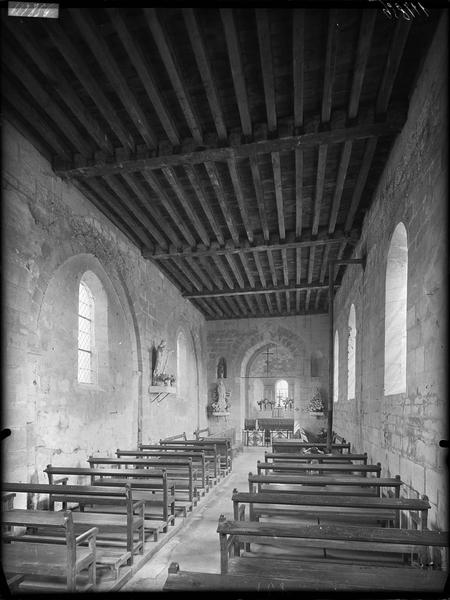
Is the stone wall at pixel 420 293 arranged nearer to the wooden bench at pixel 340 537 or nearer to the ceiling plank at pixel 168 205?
the wooden bench at pixel 340 537

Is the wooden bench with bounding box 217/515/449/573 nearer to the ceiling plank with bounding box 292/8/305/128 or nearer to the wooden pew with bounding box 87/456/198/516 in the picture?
the wooden pew with bounding box 87/456/198/516

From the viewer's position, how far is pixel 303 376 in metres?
17.1

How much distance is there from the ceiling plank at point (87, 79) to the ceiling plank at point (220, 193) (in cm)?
124

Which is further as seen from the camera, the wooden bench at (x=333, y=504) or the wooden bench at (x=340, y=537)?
the wooden bench at (x=333, y=504)

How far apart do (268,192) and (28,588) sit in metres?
6.54

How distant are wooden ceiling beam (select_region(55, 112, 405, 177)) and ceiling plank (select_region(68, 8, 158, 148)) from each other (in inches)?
19.3

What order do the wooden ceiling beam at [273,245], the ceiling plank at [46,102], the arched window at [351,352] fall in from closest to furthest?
the ceiling plank at [46,102] < the wooden ceiling beam at [273,245] < the arched window at [351,352]

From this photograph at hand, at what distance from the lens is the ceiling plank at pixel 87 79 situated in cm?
416

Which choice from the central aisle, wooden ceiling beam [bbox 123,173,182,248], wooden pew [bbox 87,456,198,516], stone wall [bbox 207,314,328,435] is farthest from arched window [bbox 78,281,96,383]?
stone wall [bbox 207,314,328,435]

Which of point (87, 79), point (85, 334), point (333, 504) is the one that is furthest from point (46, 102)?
point (333, 504)

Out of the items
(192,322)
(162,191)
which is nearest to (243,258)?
(162,191)

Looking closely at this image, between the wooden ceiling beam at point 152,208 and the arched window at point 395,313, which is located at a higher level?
the wooden ceiling beam at point 152,208

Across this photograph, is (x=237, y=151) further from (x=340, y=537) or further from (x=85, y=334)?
(x=340, y=537)

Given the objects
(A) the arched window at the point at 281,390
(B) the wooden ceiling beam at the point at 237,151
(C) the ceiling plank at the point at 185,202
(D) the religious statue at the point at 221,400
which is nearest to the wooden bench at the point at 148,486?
(B) the wooden ceiling beam at the point at 237,151
